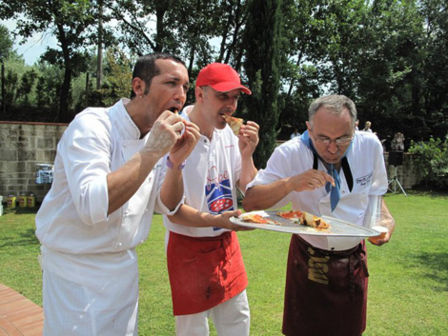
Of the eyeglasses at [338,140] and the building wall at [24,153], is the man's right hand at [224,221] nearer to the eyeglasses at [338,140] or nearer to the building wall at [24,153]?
the eyeglasses at [338,140]

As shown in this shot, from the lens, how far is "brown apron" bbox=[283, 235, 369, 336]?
7.75 feet

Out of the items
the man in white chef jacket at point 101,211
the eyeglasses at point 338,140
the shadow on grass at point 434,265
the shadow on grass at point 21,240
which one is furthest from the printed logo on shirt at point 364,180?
the shadow on grass at point 21,240

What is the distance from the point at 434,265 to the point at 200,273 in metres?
4.99

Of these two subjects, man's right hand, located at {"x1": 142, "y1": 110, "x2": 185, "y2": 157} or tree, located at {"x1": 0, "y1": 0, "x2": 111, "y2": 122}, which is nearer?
man's right hand, located at {"x1": 142, "y1": 110, "x2": 185, "y2": 157}

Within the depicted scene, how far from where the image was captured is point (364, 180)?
246 cm

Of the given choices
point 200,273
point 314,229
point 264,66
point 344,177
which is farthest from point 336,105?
point 264,66

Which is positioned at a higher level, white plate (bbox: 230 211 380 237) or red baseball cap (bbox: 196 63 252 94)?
red baseball cap (bbox: 196 63 252 94)

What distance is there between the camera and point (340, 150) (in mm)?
2316

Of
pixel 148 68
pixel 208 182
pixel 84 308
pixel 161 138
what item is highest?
pixel 148 68

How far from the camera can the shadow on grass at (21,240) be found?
6.64 m

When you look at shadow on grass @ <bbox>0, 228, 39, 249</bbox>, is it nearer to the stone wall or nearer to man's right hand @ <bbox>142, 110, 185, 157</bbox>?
the stone wall

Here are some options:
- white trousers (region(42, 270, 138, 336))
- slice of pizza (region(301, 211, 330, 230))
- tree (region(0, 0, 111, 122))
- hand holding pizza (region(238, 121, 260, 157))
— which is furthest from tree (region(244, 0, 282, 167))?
white trousers (region(42, 270, 138, 336))

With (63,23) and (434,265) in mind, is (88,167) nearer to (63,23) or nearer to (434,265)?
(434,265)

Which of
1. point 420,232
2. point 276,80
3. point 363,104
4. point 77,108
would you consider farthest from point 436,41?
point 77,108
